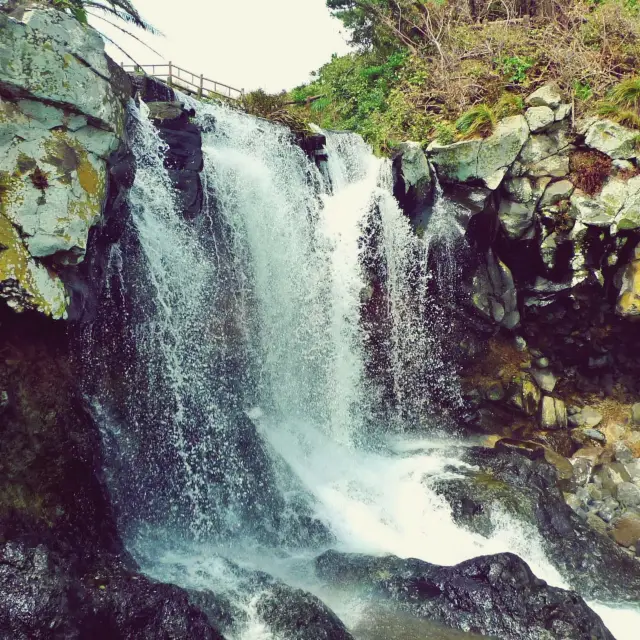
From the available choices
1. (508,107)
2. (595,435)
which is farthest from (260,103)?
(595,435)

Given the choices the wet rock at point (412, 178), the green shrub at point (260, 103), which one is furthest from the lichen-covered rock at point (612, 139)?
the green shrub at point (260, 103)

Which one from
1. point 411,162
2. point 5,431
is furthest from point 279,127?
point 5,431

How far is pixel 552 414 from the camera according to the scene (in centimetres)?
1161

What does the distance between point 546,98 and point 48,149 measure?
9.76m

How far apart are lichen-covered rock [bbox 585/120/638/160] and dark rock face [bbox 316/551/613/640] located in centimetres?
824

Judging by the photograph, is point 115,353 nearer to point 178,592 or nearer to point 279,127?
point 178,592

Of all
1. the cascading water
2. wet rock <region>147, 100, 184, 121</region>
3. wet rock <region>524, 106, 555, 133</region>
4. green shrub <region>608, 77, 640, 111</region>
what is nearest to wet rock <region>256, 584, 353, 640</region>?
the cascading water

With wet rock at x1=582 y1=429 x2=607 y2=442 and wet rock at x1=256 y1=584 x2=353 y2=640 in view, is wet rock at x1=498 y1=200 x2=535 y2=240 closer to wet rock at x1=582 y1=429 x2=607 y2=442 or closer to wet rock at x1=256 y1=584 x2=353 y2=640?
wet rock at x1=582 y1=429 x2=607 y2=442

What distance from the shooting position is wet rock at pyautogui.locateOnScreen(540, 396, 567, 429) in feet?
37.9

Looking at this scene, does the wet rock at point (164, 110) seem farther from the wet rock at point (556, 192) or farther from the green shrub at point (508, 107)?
the wet rock at point (556, 192)

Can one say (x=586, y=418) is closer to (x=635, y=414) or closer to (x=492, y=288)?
(x=635, y=414)

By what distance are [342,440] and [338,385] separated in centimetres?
108

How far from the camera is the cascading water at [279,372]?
720 centimetres

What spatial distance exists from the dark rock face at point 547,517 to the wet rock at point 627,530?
23.0 inches
